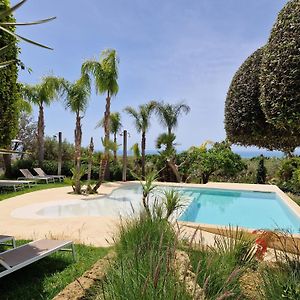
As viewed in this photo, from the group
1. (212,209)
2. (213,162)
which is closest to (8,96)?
(212,209)

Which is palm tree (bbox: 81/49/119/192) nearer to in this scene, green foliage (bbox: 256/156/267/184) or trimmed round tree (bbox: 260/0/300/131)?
green foliage (bbox: 256/156/267/184)

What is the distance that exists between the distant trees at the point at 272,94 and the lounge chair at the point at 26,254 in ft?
10.1

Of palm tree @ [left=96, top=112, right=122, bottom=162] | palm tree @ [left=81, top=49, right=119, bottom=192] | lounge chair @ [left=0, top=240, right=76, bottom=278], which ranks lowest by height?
lounge chair @ [left=0, top=240, right=76, bottom=278]

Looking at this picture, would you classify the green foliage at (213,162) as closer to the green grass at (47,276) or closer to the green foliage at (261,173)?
the green foliage at (261,173)

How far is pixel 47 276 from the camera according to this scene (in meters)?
4.53

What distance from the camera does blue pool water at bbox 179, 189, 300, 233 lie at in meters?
9.74

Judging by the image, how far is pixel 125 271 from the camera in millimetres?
2400

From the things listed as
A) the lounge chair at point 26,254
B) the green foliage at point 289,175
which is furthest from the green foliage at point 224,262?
the green foliage at point 289,175

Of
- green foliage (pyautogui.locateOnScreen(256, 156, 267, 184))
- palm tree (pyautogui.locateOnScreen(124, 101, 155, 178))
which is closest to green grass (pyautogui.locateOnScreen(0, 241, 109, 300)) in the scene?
green foliage (pyautogui.locateOnScreen(256, 156, 267, 184))

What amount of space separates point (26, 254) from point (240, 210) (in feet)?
30.2

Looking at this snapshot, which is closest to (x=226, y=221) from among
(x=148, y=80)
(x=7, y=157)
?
(x=148, y=80)

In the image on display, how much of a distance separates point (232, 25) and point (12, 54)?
8043mm

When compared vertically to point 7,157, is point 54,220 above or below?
below

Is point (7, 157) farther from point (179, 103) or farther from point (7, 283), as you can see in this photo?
point (7, 283)
